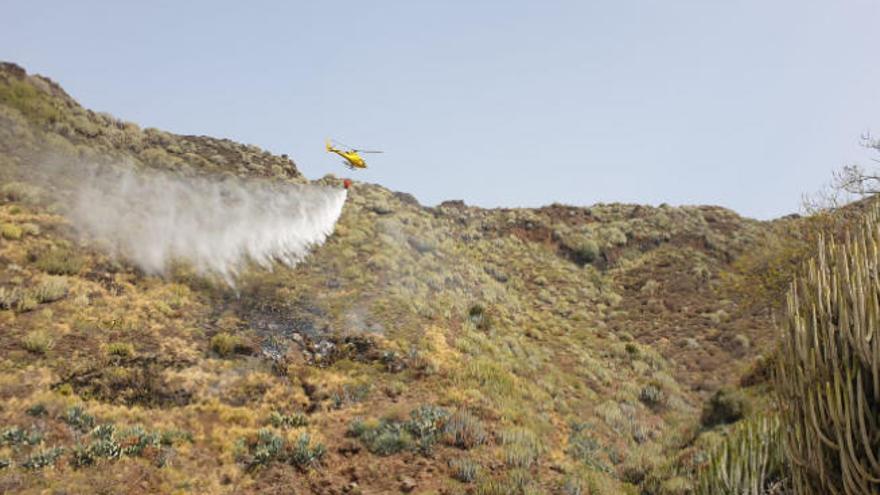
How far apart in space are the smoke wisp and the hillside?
1016mm

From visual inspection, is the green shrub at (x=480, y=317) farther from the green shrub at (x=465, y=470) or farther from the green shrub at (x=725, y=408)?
the green shrub at (x=465, y=470)

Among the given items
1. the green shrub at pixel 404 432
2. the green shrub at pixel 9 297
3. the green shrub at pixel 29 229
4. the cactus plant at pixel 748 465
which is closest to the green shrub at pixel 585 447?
the green shrub at pixel 404 432

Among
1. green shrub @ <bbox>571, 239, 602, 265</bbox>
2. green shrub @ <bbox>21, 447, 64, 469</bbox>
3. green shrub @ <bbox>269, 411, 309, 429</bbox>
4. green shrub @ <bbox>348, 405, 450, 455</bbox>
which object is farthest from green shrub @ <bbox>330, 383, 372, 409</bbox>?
green shrub @ <bbox>571, 239, 602, 265</bbox>

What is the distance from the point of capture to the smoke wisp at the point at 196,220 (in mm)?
23438

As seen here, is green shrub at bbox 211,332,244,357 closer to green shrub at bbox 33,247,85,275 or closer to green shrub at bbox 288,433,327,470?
green shrub at bbox 288,433,327,470

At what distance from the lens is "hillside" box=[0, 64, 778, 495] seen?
13.0 meters

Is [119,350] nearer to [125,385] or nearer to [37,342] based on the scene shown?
[125,385]

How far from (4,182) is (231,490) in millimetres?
19770

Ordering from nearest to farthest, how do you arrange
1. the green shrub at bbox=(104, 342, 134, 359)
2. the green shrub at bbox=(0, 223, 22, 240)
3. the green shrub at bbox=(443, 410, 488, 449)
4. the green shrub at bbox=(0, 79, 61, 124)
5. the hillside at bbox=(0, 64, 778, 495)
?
the hillside at bbox=(0, 64, 778, 495) < the green shrub at bbox=(443, 410, 488, 449) < the green shrub at bbox=(104, 342, 134, 359) < the green shrub at bbox=(0, 223, 22, 240) < the green shrub at bbox=(0, 79, 61, 124)

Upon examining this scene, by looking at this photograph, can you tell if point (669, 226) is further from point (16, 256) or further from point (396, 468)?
point (16, 256)

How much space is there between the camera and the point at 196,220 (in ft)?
90.9

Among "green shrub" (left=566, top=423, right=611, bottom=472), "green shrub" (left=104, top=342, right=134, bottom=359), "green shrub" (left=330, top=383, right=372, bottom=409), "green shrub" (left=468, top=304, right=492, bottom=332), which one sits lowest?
"green shrub" (left=566, top=423, right=611, bottom=472)

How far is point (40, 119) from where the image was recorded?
101ft

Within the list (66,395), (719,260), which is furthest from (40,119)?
(719,260)
